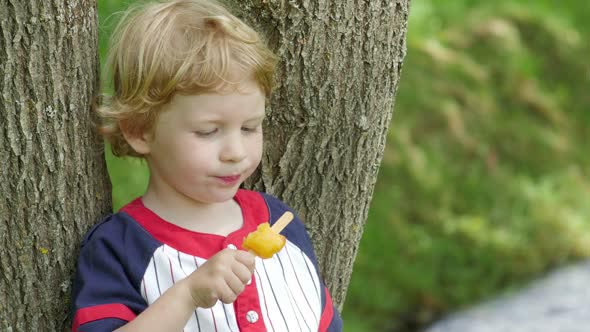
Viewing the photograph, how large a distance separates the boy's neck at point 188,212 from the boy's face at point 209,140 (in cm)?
4

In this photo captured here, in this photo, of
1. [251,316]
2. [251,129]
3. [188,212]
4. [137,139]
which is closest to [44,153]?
[137,139]

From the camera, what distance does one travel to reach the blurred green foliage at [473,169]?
4855 millimetres

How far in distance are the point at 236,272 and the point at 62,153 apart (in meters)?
0.48

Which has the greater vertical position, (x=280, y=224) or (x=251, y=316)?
(x=280, y=224)

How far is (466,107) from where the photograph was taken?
524 cm

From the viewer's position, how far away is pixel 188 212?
208cm

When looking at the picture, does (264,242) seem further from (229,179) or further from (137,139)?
(137,139)

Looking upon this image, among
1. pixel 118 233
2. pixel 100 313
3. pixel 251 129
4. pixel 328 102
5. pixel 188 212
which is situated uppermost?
pixel 328 102

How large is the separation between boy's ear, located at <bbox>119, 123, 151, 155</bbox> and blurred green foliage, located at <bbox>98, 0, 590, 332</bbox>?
273 cm

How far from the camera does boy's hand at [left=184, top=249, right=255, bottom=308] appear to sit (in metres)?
1.81

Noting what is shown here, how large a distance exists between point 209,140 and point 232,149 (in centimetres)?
5

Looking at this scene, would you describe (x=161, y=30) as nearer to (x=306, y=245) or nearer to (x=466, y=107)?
(x=306, y=245)

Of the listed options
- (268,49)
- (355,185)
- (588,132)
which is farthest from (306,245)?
(588,132)

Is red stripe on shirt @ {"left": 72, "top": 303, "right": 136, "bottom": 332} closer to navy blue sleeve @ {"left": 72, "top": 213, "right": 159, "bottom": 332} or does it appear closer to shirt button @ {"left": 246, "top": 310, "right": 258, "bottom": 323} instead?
navy blue sleeve @ {"left": 72, "top": 213, "right": 159, "bottom": 332}
